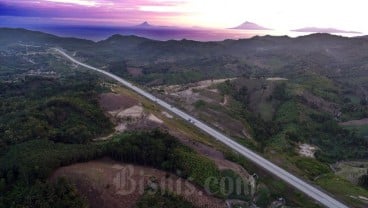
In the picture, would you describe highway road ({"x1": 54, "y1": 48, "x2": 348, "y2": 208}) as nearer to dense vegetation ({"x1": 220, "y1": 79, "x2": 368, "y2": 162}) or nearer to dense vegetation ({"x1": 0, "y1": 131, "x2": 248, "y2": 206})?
dense vegetation ({"x1": 220, "y1": 79, "x2": 368, "y2": 162})

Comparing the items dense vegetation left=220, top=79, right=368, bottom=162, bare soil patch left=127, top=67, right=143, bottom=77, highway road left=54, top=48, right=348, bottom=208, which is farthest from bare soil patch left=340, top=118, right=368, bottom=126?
bare soil patch left=127, top=67, right=143, bottom=77

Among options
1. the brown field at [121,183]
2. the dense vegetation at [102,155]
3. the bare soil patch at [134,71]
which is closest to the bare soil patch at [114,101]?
the dense vegetation at [102,155]

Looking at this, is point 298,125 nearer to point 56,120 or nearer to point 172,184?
point 172,184

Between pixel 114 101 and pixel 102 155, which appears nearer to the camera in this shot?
pixel 102 155

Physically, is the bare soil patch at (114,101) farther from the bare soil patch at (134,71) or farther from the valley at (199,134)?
the bare soil patch at (134,71)

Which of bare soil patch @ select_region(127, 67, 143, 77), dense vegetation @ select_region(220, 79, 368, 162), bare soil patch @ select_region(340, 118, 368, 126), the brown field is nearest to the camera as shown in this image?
the brown field

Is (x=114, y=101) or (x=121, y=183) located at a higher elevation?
(x=114, y=101)

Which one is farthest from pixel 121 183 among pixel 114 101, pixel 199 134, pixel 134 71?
pixel 134 71

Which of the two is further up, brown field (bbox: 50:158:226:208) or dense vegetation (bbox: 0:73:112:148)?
dense vegetation (bbox: 0:73:112:148)

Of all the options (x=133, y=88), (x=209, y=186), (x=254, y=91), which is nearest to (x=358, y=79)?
(x=254, y=91)
